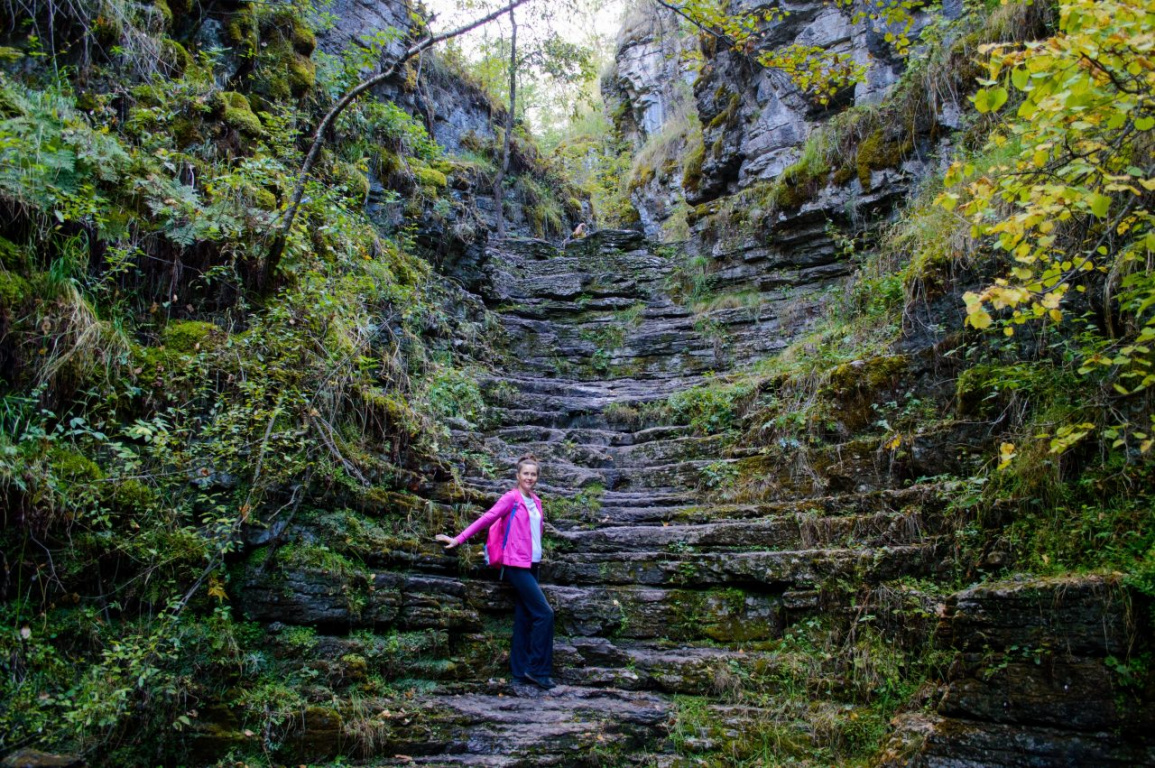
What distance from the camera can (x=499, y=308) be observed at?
1194 cm

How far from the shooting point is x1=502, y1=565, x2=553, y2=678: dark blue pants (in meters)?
5.11

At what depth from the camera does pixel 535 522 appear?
5547 mm

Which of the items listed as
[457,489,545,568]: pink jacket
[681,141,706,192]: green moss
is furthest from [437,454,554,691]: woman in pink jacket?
[681,141,706,192]: green moss

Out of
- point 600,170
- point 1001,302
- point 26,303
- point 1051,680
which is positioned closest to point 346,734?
point 26,303

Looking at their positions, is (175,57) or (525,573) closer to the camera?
(525,573)

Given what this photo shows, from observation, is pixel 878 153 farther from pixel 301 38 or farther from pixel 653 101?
pixel 653 101

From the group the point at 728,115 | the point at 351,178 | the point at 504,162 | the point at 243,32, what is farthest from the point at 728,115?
the point at 243,32

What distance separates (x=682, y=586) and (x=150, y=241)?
522cm

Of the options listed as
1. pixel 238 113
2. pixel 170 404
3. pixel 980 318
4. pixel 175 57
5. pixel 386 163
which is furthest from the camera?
pixel 386 163

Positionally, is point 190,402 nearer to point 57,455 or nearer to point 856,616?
point 57,455

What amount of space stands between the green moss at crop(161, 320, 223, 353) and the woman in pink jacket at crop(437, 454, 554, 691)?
2429 mm

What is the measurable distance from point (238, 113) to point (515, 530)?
5.45m

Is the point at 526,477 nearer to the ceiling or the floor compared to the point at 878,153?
nearer to the floor

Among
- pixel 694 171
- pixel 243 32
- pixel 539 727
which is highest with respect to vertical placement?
pixel 694 171
